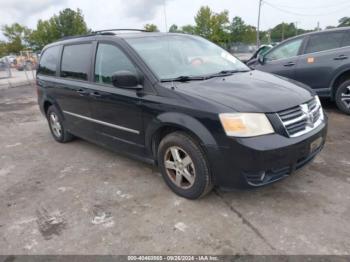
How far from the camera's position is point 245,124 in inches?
105

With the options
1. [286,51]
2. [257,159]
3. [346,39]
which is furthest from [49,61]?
[346,39]

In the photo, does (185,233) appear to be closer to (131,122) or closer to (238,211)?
(238,211)

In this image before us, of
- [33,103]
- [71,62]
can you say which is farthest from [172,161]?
[33,103]

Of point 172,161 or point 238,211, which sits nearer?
point 238,211

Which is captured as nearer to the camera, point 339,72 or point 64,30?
point 339,72

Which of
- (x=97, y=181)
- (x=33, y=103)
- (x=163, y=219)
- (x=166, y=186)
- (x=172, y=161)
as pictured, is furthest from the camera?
(x=33, y=103)

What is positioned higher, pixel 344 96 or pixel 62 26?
pixel 62 26

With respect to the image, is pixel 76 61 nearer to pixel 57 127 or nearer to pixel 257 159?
pixel 57 127

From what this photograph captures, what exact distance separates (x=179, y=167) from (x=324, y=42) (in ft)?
15.1

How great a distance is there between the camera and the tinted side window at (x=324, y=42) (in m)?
5.90

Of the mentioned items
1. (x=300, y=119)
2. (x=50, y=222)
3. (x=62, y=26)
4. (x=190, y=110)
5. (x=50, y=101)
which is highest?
(x=62, y=26)

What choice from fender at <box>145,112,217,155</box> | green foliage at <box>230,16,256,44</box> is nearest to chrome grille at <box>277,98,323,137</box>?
fender at <box>145,112,217,155</box>

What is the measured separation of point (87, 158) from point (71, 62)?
4.72ft

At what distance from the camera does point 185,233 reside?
2.69 metres
